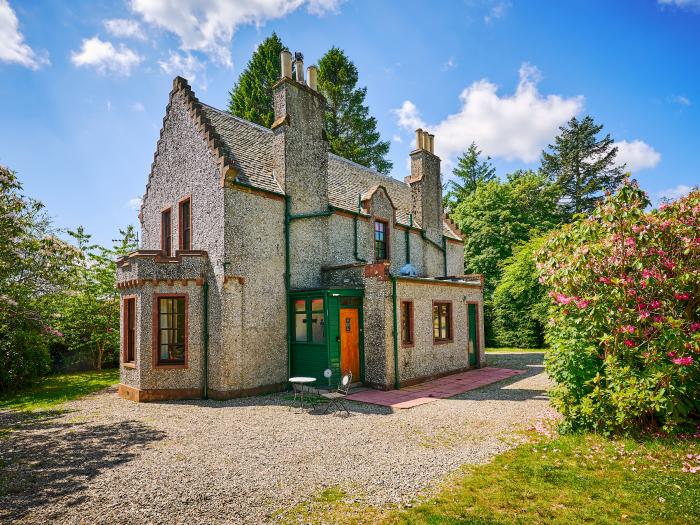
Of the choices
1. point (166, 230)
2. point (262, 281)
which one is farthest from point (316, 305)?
point (166, 230)

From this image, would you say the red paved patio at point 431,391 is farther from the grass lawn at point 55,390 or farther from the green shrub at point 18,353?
the green shrub at point 18,353

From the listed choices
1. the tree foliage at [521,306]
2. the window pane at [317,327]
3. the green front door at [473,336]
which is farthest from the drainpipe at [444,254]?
the window pane at [317,327]

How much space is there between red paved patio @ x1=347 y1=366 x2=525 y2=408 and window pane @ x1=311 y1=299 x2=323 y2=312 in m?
2.86

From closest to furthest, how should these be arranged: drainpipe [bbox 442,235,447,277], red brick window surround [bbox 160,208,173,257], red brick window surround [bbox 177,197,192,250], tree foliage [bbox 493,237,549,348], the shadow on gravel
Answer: the shadow on gravel, red brick window surround [bbox 177,197,192,250], red brick window surround [bbox 160,208,173,257], drainpipe [bbox 442,235,447,277], tree foliage [bbox 493,237,549,348]

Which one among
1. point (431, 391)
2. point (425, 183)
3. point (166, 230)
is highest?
point (425, 183)

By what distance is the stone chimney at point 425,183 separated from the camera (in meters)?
20.8

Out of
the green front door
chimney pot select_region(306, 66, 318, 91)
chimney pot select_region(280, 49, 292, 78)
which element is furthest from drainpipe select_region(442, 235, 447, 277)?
chimney pot select_region(280, 49, 292, 78)

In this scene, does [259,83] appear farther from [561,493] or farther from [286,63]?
[561,493]

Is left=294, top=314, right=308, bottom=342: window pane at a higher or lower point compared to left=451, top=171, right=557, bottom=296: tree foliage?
lower

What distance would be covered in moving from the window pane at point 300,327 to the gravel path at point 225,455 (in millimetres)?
2354

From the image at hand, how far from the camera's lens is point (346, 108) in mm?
39344

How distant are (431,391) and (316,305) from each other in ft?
15.1

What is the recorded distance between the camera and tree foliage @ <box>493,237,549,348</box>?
26.0 metres

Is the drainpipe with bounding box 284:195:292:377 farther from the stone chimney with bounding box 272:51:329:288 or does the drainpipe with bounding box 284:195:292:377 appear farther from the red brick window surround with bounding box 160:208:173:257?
the red brick window surround with bounding box 160:208:173:257
